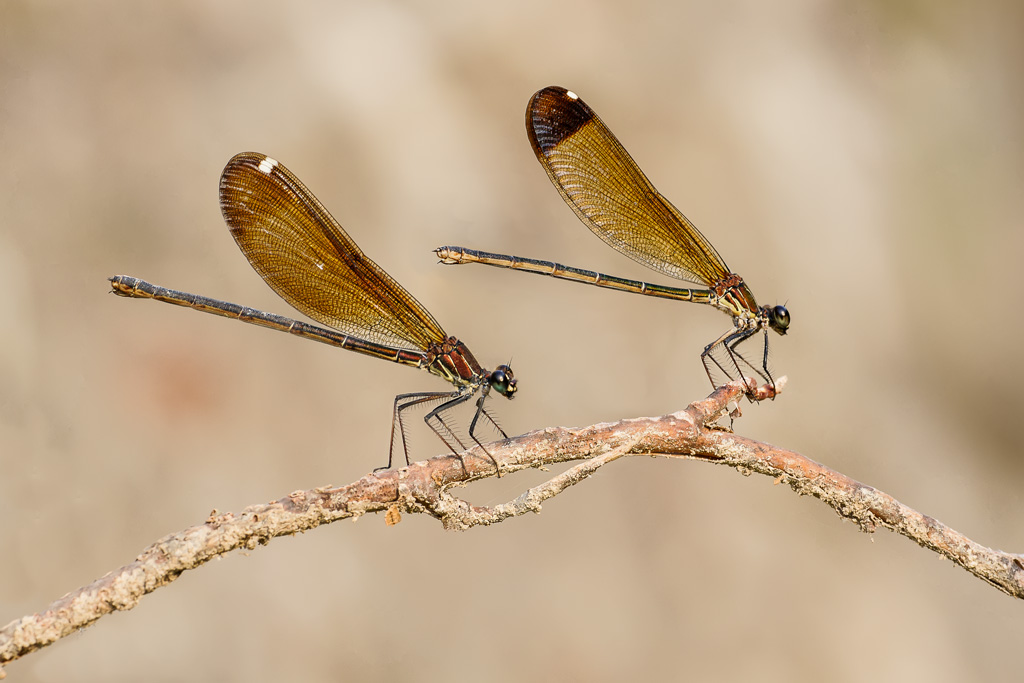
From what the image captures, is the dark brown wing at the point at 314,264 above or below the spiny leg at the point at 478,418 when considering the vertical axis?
above

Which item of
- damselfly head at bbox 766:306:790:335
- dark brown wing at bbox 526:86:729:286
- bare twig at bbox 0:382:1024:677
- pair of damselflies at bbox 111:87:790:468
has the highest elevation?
dark brown wing at bbox 526:86:729:286

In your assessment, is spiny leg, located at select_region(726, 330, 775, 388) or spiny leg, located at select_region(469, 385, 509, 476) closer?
spiny leg, located at select_region(469, 385, 509, 476)

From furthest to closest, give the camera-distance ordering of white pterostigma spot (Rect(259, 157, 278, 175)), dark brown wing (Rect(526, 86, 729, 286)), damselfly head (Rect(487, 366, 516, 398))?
dark brown wing (Rect(526, 86, 729, 286)) → white pterostigma spot (Rect(259, 157, 278, 175)) → damselfly head (Rect(487, 366, 516, 398))

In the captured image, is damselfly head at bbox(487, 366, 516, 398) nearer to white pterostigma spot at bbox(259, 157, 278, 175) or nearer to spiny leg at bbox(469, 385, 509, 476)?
spiny leg at bbox(469, 385, 509, 476)

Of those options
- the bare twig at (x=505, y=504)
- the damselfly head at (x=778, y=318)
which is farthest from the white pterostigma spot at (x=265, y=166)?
the damselfly head at (x=778, y=318)

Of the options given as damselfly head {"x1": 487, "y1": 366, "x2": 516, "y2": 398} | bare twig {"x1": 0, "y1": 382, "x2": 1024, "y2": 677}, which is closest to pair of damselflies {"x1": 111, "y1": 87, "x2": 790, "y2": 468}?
damselfly head {"x1": 487, "y1": 366, "x2": 516, "y2": 398}

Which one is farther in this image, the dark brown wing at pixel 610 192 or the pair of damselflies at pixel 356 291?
the dark brown wing at pixel 610 192

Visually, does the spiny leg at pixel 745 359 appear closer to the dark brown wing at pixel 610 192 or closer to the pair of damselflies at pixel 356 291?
the pair of damselflies at pixel 356 291

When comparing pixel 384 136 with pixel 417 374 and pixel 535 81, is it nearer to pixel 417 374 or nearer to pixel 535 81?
pixel 535 81
